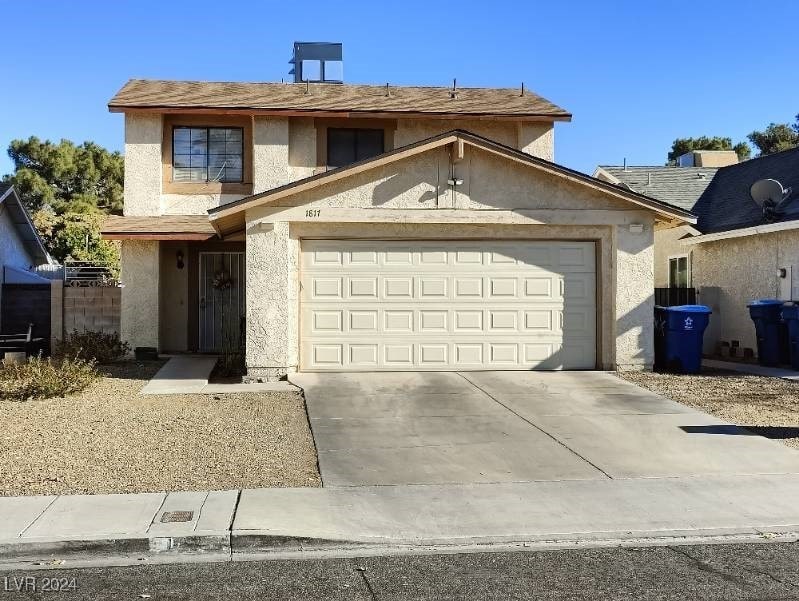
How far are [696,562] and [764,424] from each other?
5119 millimetres

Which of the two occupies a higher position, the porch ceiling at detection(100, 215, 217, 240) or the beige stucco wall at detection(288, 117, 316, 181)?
the beige stucco wall at detection(288, 117, 316, 181)

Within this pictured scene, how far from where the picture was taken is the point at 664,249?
20562 millimetres

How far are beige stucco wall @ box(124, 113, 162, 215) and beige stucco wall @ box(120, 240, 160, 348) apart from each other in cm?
91

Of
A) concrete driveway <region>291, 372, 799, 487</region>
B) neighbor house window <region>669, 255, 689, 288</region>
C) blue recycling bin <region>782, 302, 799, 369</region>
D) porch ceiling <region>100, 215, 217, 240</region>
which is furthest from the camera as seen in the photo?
neighbor house window <region>669, 255, 689, 288</region>

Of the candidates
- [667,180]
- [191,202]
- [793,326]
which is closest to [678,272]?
[667,180]

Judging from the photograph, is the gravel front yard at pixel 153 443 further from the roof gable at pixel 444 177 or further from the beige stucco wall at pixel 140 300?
the beige stucco wall at pixel 140 300

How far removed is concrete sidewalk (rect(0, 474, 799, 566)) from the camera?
5.96m

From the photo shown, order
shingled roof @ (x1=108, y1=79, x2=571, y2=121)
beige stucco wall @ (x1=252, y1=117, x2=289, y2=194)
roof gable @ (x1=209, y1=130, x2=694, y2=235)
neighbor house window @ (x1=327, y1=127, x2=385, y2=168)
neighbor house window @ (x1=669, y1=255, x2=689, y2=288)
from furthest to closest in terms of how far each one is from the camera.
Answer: neighbor house window @ (x1=669, y1=255, x2=689, y2=288) < neighbor house window @ (x1=327, y1=127, x2=385, y2=168) < beige stucco wall @ (x1=252, y1=117, x2=289, y2=194) < shingled roof @ (x1=108, y1=79, x2=571, y2=121) < roof gable @ (x1=209, y1=130, x2=694, y2=235)

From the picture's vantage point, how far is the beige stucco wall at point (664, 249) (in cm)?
2006

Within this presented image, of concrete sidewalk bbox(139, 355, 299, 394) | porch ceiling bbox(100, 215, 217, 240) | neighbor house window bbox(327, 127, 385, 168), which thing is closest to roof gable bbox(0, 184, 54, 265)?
porch ceiling bbox(100, 215, 217, 240)

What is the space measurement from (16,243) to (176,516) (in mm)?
19557

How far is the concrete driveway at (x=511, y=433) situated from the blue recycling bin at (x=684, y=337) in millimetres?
1615

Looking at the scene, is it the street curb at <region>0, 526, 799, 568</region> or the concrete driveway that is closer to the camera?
the street curb at <region>0, 526, 799, 568</region>

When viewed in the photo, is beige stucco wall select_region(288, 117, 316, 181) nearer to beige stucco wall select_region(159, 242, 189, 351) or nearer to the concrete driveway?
beige stucco wall select_region(159, 242, 189, 351)
